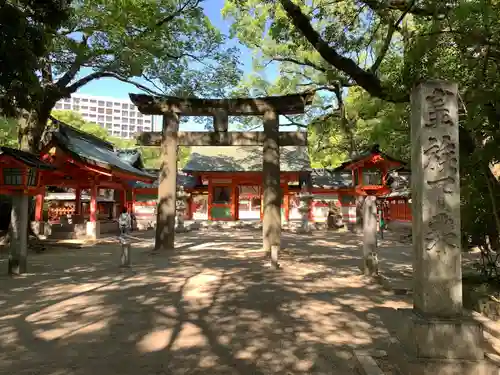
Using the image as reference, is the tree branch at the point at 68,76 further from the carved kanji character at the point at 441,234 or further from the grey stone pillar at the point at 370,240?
the carved kanji character at the point at 441,234

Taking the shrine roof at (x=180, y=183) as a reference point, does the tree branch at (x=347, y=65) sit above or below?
above

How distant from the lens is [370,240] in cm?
926

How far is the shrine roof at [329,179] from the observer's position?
26.2 m

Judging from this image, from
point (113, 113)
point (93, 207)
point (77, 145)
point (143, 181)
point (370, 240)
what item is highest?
point (113, 113)

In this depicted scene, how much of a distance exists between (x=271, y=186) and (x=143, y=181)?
12.6 metres

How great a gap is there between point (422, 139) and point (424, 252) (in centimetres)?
125

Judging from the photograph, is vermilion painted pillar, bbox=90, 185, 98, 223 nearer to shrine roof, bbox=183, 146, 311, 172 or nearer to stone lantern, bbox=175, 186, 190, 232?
stone lantern, bbox=175, 186, 190, 232

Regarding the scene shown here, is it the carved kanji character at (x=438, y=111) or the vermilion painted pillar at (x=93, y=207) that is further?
the vermilion painted pillar at (x=93, y=207)

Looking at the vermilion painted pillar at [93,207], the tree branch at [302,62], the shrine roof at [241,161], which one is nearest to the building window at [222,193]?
the shrine roof at [241,161]

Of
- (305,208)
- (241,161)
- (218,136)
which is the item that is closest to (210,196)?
(241,161)

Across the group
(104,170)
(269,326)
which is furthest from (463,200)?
(104,170)

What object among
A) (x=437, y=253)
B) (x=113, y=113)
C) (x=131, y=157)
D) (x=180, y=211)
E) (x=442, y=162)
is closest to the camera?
(x=437, y=253)

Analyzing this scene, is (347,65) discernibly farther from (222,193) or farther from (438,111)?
(222,193)

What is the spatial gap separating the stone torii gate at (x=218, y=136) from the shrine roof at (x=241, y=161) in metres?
11.5
